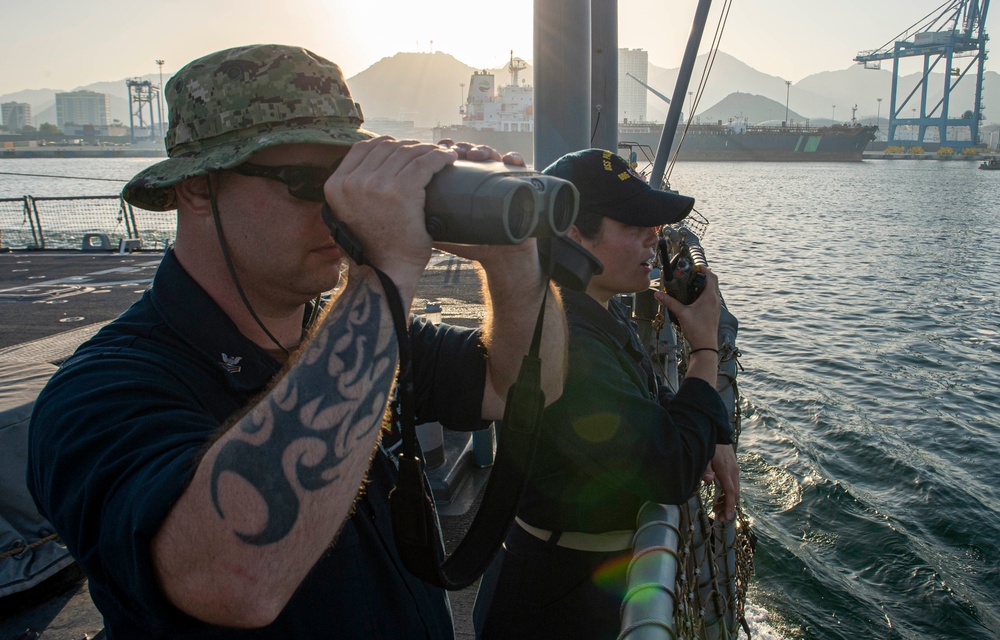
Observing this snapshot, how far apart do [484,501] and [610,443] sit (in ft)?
1.73

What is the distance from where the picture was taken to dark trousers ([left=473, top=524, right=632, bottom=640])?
77.3 inches

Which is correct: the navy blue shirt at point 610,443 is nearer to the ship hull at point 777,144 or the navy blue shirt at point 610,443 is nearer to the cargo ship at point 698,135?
the cargo ship at point 698,135

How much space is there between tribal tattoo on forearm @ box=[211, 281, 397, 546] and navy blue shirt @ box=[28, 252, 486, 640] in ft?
0.29

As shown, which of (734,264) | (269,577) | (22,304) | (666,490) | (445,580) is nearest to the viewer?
(269,577)

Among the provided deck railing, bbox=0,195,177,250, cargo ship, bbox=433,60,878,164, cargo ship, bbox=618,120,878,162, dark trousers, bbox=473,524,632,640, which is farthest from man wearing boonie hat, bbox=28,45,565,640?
cargo ship, bbox=618,120,878,162

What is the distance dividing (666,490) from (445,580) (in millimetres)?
667

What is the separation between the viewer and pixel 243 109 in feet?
4.73

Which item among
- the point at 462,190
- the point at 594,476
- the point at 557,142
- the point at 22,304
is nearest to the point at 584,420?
the point at 594,476

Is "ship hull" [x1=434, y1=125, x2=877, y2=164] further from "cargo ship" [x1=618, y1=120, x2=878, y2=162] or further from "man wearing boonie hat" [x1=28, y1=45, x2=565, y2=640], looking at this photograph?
"man wearing boonie hat" [x1=28, y1=45, x2=565, y2=640]

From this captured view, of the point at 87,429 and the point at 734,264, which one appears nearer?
the point at 87,429

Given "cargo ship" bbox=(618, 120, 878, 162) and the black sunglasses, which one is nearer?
the black sunglasses

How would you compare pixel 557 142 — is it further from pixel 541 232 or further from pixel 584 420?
pixel 541 232

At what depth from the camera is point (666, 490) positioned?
1.81 metres

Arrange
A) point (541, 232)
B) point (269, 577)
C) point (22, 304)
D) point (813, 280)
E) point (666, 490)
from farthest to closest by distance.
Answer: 1. point (813, 280)
2. point (22, 304)
3. point (666, 490)
4. point (541, 232)
5. point (269, 577)
